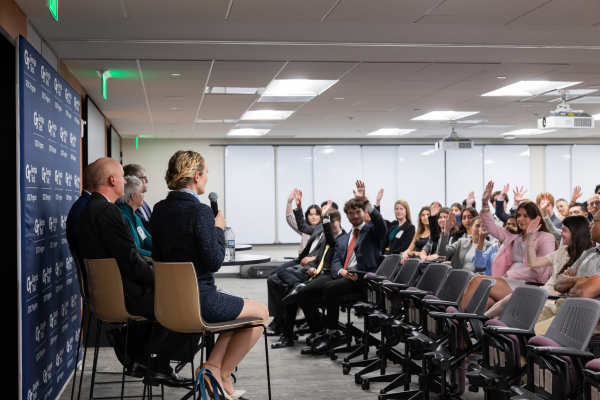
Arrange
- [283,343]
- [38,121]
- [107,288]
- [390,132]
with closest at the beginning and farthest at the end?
[107,288], [38,121], [283,343], [390,132]

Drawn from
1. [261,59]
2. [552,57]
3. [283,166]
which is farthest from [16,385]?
[283,166]

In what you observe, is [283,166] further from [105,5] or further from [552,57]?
[105,5]

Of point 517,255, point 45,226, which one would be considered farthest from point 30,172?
point 517,255

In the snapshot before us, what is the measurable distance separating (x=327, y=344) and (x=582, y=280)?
8.17ft

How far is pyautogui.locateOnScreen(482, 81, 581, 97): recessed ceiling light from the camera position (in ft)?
25.6

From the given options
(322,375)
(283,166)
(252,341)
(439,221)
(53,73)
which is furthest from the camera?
(283,166)

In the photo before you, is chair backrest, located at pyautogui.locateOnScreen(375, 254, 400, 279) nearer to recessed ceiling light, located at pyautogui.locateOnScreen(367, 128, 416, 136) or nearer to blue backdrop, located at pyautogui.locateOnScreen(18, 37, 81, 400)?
blue backdrop, located at pyautogui.locateOnScreen(18, 37, 81, 400)

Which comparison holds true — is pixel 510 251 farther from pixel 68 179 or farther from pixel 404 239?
pixel 68 179

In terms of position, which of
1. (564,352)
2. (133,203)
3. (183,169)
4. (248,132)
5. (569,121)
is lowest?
(564,352)

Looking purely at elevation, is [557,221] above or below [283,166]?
below

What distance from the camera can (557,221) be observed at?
8930mm

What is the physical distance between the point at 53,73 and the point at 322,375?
3.22 m

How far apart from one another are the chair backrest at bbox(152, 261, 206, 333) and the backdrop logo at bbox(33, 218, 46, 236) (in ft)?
3.48

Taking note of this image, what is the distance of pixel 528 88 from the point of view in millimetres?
8133
